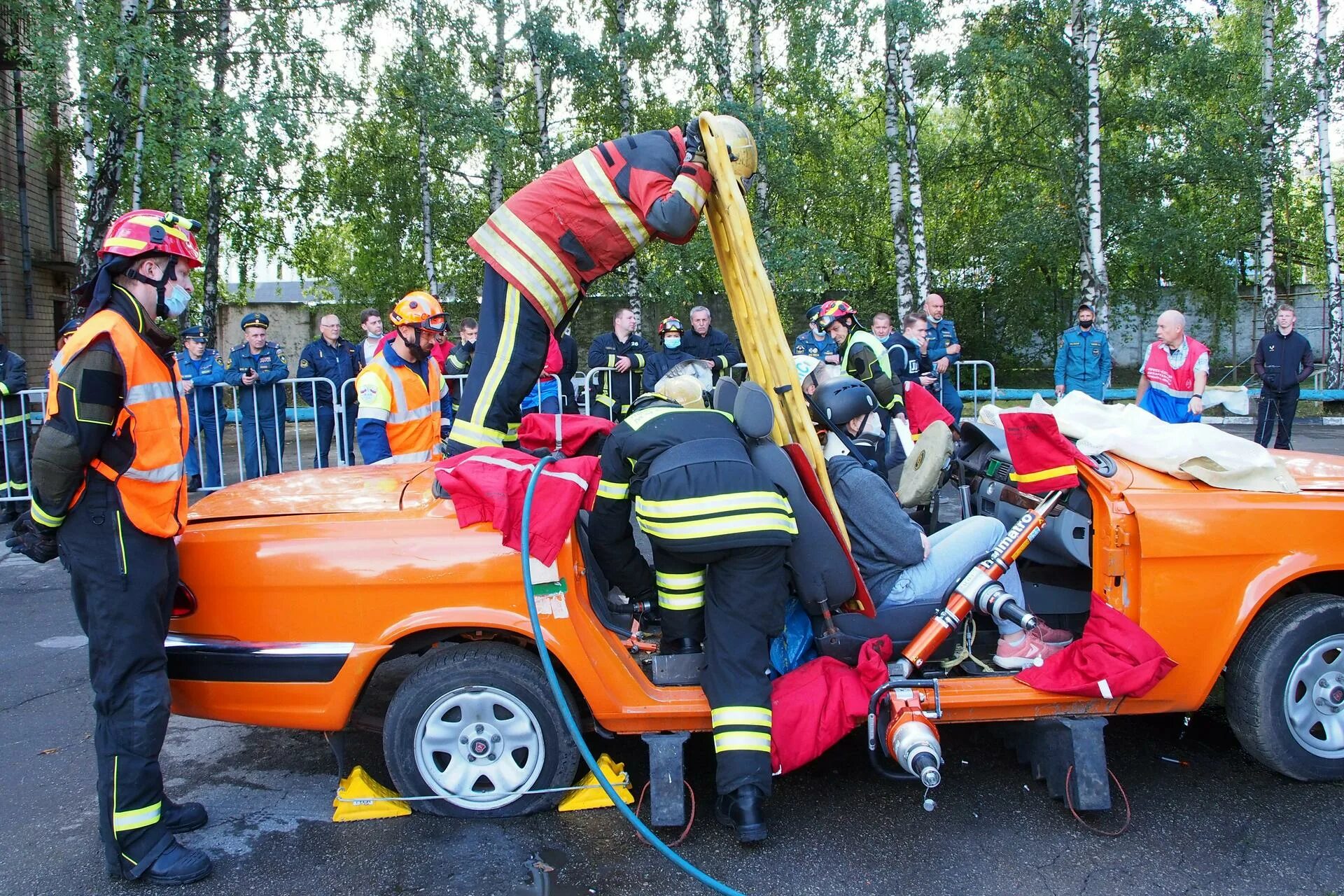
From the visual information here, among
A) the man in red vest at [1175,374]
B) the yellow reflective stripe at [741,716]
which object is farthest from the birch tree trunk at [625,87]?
the yellow reflective stripe at [741,716]

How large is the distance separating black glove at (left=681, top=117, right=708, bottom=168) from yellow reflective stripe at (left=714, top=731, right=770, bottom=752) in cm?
225

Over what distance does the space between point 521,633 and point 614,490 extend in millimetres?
592

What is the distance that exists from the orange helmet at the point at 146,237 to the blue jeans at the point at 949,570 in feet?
9.16

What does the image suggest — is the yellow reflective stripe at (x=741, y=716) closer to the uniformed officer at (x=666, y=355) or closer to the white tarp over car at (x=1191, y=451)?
the white tarp over car at (x=1191, y=451)

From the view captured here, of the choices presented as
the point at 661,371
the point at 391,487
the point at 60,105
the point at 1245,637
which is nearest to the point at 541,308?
the point at 391,487

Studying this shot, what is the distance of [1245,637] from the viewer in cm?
332

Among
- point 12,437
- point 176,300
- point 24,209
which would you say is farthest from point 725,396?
point 24,209

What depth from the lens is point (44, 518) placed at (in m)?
2.90

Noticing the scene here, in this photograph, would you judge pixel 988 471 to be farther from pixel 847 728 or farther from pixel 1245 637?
pixel 847 728

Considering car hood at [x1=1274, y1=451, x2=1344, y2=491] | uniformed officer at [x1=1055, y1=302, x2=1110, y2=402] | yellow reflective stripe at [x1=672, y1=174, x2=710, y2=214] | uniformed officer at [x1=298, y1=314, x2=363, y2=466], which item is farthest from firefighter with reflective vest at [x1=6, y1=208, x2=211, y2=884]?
uniformed officer at [x1=1055, y1=302, x2=1110, y2=402]

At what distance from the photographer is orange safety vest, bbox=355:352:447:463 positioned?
513 centimetres

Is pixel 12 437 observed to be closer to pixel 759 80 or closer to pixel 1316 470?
pixel 1316 470

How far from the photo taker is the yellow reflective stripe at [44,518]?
289cm

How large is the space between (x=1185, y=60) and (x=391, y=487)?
1755cm
